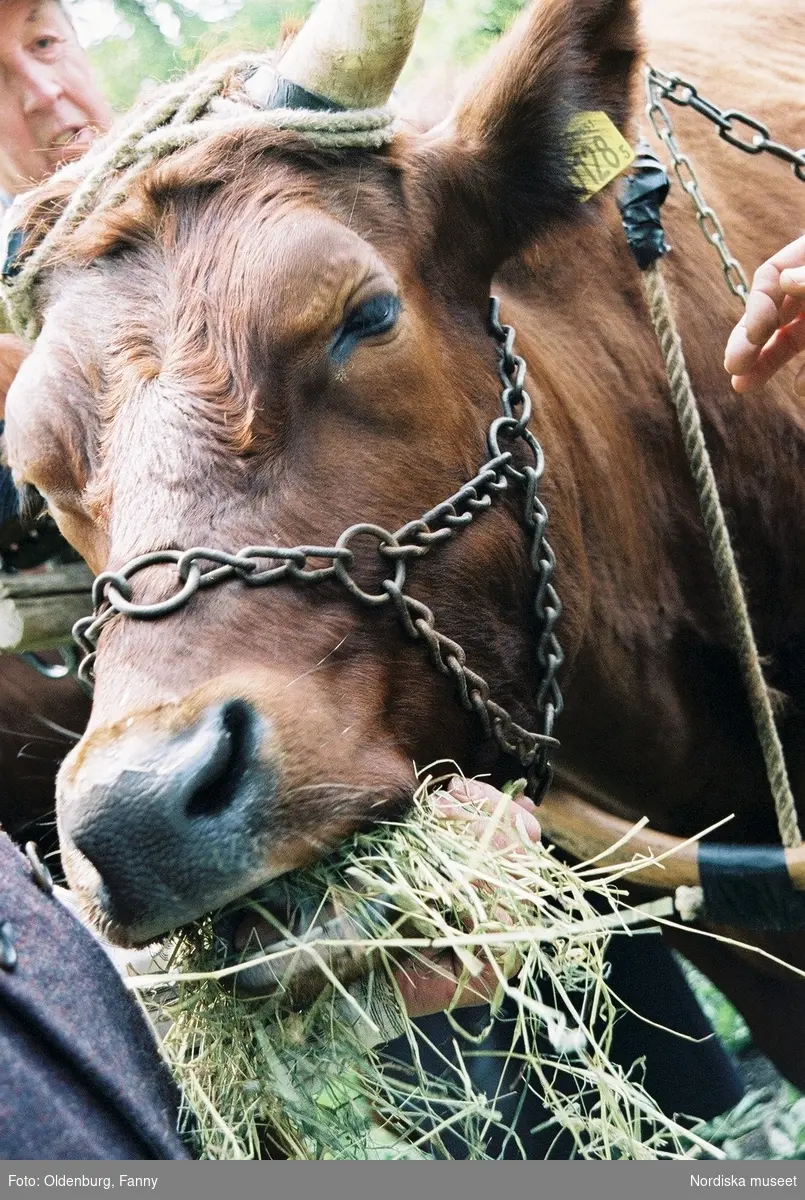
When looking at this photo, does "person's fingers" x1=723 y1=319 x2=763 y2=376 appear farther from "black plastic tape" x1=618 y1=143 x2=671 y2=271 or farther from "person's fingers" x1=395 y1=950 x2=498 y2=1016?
"person's fingers" x1=395 y1=950 x2=498 y2=1016

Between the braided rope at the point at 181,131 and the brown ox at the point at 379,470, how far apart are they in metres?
0.04

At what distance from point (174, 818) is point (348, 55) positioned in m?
1.37

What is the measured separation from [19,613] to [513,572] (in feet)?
4.48

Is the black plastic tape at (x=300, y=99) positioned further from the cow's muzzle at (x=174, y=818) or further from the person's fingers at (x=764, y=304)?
the cow's muzzle at (x=174, y=818)

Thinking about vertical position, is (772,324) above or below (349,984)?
above

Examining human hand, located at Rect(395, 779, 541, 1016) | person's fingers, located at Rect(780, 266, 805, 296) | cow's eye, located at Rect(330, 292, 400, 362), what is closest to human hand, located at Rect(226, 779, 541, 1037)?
human hand, located at Rect(395, 779, 541, 1016)

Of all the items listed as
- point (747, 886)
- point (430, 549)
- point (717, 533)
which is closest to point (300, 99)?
point (430, 549)

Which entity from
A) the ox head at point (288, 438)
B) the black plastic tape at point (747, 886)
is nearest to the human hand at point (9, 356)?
the ox head at point (288, 438)

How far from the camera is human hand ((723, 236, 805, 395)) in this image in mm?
2061

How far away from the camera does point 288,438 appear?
1.80 meters

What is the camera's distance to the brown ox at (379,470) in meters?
1.54

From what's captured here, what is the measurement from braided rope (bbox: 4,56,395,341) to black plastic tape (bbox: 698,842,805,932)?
1.64m

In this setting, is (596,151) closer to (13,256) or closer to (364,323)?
(364,323)

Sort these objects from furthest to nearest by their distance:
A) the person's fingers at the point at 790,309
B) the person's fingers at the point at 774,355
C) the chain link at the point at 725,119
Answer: the chain link at the point at 725,119 < the person's fingers at the point at 774,355 < the person's fingers at the point at 790,309
